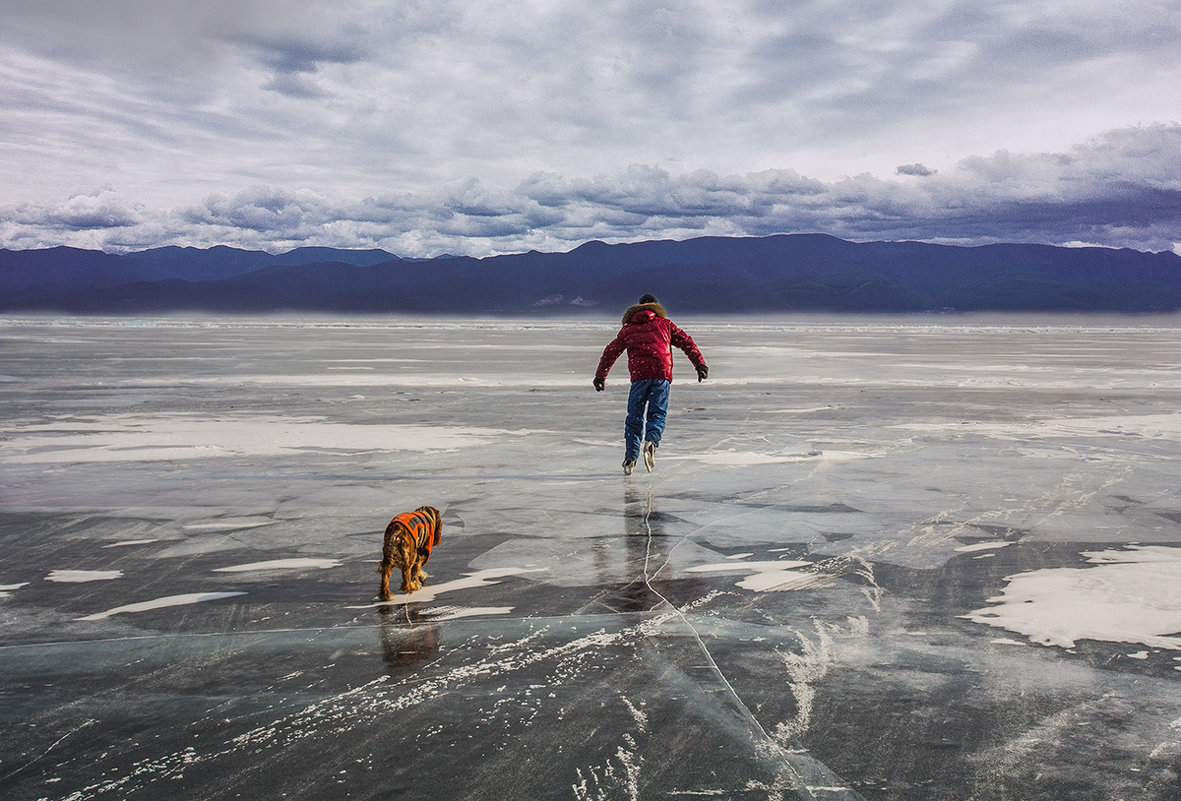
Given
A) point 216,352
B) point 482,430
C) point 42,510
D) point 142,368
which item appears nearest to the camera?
point 42,510

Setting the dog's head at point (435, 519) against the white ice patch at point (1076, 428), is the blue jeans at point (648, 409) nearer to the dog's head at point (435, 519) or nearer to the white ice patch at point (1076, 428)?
the dog's head at point (435, 519)

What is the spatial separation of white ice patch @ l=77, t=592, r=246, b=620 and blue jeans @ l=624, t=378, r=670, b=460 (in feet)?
17.8

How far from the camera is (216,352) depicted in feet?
121

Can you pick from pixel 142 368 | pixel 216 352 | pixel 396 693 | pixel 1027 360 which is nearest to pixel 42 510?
pixel 396 693

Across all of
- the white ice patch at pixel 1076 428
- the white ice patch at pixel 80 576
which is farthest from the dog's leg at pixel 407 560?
the white ice patch at pixel 1076 428

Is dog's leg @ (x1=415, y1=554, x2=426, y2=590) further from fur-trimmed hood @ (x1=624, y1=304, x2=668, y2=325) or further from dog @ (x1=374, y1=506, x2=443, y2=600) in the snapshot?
fur-trimmed hood @ (x1=624, y1=304, x2=668, y2=325)

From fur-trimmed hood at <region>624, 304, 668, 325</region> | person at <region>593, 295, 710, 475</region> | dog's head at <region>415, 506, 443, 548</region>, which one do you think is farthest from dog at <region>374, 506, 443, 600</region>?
fur-trimmed hood at <region>624, 304, 668, 325</region>

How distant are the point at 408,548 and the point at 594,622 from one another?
1221mm

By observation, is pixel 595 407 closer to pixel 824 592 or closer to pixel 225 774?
pixel 824 592

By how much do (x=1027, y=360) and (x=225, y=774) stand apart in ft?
118

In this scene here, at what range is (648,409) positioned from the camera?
10.5 m

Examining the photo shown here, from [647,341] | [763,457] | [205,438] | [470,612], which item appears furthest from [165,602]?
[205,438]

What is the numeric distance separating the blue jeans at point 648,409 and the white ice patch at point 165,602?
214 inches

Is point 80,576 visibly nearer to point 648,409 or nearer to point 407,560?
point 407,560
